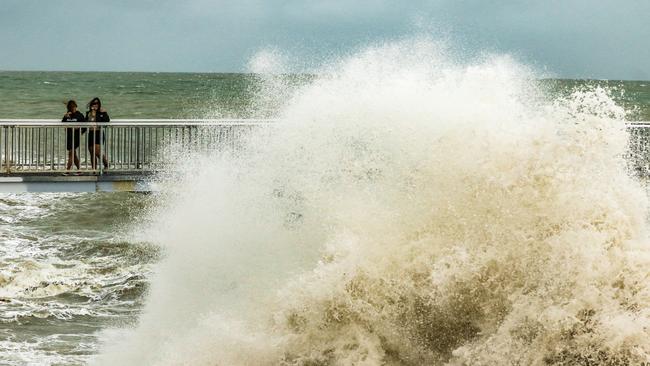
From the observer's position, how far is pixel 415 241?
33.9ft

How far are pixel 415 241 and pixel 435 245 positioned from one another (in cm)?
26

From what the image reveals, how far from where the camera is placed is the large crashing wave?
9156 mm

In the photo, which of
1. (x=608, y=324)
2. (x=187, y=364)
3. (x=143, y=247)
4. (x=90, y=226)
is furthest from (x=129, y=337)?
(x=90, y=226)

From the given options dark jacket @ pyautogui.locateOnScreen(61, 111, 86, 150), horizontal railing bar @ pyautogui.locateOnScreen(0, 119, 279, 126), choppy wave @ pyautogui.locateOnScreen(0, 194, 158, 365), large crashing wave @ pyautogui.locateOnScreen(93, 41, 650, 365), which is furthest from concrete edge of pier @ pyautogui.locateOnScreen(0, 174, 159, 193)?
large crashing wave @ pyautogui.locateOnScreen(93, 41, 650, 365)

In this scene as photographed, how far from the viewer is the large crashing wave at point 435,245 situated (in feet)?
30.0

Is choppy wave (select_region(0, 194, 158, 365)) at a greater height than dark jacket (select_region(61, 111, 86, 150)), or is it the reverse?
dark jacket (select_region(61, 111, 86, 150))

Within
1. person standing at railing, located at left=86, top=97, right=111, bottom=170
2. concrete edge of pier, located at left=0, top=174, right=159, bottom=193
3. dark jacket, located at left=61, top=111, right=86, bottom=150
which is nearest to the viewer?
concrete edge of pier, located at left=0, top=174, right=159, bottom=193

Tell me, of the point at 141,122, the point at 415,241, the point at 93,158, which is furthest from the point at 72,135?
the point at 415,241

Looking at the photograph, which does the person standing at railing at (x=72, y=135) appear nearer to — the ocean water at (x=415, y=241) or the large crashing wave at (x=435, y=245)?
the ocean water at (x=415, y=241)

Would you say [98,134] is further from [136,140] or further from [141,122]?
[141,122]

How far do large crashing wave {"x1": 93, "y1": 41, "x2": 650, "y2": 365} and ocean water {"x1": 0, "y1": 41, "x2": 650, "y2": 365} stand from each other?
2 centimetres

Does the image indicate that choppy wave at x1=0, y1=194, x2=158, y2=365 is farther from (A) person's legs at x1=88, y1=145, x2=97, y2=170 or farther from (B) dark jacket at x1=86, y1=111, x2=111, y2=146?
(B) dark jacket at x1=86, y1=111, x2=111, y2=146

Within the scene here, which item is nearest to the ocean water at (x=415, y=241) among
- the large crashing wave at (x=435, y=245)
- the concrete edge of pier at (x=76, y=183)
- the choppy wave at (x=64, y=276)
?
the large crashing wave at (x=435, y=245)

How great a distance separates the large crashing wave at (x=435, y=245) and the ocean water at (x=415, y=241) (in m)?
0.02
